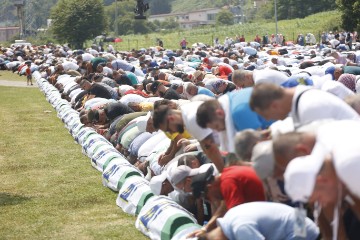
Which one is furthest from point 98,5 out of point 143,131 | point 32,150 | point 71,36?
point 143,131

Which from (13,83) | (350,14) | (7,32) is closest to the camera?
(13,83)

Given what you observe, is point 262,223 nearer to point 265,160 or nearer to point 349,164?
point 265,160

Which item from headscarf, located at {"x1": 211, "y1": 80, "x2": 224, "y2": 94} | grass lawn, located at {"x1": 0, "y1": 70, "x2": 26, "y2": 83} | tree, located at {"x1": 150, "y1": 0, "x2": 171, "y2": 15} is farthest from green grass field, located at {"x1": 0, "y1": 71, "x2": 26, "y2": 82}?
tree, located at {"x1": 150, "y1": 0, "x2": 171, "y2": 15}

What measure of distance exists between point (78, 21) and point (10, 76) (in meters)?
23.3

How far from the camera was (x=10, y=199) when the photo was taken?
1068 centimetres

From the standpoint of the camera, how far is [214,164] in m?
7.03

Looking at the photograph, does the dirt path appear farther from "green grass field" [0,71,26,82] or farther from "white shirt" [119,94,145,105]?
"white shirt" [119,94,145,105]

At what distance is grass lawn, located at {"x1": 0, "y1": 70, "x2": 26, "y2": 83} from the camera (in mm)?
38338

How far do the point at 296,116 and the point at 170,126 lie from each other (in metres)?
1.68

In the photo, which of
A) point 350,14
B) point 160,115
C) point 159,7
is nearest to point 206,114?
point 160,115

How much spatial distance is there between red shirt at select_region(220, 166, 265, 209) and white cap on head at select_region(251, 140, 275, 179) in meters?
0.92

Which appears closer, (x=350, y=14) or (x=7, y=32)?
(x=350, y=14)

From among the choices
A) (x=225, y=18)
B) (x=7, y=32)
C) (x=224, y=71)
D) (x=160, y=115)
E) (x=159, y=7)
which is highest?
(x=159, y=7)

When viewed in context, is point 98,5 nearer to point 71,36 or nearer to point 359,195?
point 71,36
